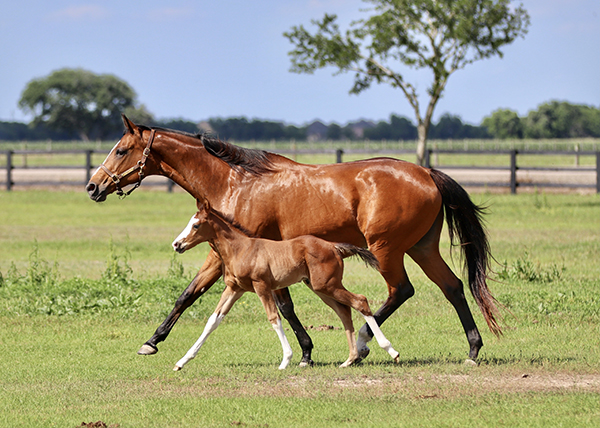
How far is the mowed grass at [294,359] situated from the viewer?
548 cm

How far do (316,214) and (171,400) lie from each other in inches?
87.5

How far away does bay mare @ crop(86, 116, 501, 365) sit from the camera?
7.16 meters

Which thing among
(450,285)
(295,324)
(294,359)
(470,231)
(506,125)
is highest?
(506,125)

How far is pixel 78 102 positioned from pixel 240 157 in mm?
101981

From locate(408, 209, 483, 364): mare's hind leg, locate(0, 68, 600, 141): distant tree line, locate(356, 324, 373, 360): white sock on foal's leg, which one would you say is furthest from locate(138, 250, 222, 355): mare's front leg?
locate(0, 68, 600, 141): distant tree line

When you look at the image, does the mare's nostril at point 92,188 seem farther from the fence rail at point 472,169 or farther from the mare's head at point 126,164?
the fence rail at point 472,169

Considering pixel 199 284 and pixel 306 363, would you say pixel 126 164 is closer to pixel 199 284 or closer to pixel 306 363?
pixel 199 284

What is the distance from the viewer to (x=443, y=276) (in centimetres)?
734

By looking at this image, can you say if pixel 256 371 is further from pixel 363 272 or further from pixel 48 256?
pixel 48 256

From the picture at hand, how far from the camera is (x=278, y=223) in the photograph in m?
7.25

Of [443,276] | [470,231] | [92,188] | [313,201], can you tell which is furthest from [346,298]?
[92,188]

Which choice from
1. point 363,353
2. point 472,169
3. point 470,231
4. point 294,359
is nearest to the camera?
point 363,353

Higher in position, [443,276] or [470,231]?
[470,231]

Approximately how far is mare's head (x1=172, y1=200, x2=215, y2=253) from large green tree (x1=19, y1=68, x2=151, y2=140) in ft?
321
